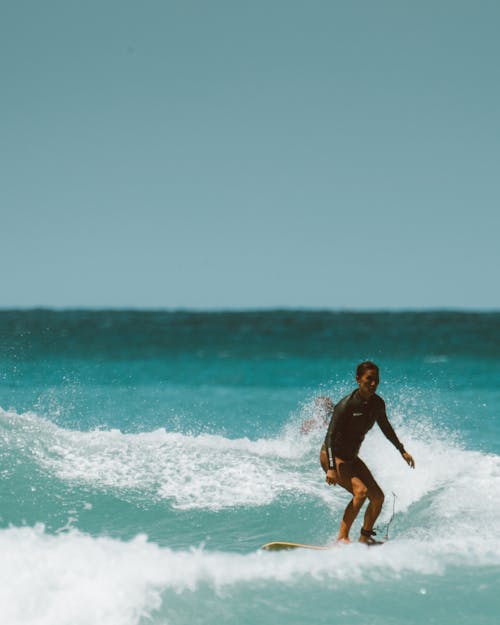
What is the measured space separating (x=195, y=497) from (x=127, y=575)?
9.71 feet

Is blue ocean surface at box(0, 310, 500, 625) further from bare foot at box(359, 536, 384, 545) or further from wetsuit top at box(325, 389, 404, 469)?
wetsuit top at box(325, 389, 404, 469)

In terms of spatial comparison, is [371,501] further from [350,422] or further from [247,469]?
[247,469]

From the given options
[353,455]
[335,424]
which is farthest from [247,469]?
[335,424]

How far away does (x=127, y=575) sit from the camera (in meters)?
5.65

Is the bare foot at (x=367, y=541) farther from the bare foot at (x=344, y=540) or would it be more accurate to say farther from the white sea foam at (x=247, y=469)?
the white sea foam at (x=247, y=469)

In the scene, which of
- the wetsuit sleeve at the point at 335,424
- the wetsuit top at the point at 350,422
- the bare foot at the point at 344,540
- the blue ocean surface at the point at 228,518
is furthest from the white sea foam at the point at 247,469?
the wetsuit sleeve at the point at 335,424

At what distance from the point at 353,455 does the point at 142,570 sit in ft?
6.82

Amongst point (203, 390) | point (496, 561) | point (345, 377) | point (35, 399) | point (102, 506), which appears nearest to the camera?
point (496, 561)

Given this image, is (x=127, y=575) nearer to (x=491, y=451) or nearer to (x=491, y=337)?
(x=491, y=451)

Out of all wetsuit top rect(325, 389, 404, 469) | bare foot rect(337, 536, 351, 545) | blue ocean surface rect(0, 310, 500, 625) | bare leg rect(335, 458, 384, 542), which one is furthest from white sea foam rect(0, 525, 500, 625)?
wetsuit top rect(325, 389, 404, 469)

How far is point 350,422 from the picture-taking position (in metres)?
6.50

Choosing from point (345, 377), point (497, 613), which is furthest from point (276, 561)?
point (345, 377)

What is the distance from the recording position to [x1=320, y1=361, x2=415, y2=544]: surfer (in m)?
6.46

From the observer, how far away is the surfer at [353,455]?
6.46 m
